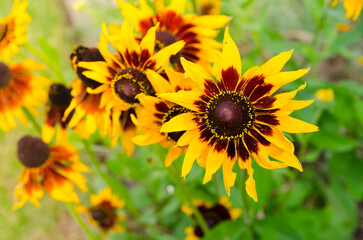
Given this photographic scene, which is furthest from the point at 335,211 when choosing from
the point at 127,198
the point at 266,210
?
the point at 127,198

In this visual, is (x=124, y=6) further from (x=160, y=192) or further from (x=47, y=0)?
(x=47, y=0)

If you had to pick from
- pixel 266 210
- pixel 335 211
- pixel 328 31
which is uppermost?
pixel 328 31

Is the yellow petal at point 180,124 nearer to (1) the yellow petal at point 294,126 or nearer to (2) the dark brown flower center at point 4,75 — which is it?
(1) the yellow petal at point 294,126

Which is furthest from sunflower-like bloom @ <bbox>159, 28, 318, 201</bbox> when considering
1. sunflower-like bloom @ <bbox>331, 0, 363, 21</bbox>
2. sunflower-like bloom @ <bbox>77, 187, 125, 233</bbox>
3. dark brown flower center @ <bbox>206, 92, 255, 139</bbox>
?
sunflower-like bloom @ <bbox>77, 187, 125, 233</bbox>

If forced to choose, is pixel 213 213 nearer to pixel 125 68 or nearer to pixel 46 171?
pixel 46 171

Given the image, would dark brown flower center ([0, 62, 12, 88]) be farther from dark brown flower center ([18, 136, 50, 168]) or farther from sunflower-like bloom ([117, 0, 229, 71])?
sunflower-like bloom ([117, 0, 229, 71])

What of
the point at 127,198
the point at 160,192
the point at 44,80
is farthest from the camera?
the point at 160,192

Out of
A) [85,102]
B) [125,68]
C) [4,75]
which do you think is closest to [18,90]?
[4,75]
